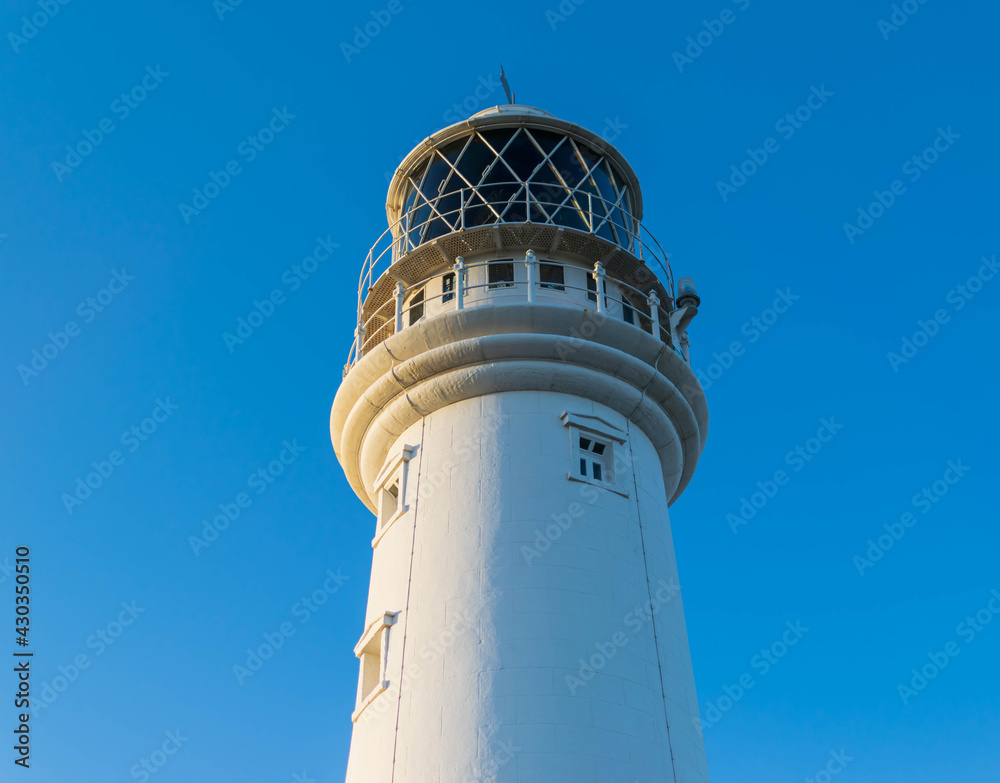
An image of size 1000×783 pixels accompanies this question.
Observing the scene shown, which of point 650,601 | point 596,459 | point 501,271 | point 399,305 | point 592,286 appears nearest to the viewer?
point 650,601

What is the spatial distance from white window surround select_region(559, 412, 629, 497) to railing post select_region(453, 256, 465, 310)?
2565mm

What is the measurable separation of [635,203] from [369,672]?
10.7 meters

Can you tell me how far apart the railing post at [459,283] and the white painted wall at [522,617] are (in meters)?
1.72

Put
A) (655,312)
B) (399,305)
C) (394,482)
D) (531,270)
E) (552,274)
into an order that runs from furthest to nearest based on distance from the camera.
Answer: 1. (552,274)
2. (655,312)
3. (399,305)
4. (531,270)
5. (394,482)

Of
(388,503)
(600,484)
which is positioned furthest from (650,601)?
(388,503)

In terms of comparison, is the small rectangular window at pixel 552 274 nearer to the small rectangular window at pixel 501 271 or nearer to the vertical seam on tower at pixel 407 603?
the small rectangular window at pixel 501 271

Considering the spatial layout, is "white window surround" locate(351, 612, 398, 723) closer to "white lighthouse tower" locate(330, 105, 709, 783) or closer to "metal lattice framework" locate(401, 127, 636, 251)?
"white lighthouse tower" locate(330, 105, 709, 783)

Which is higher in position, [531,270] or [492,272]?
[492,272]

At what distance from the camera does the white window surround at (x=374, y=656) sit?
1381 centimetres

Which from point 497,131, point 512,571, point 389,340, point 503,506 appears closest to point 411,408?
point 389,340

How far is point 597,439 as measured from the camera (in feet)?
50.9

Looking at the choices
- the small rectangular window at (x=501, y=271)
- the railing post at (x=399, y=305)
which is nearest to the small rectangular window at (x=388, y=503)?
the railing post at (x=399, y=305)

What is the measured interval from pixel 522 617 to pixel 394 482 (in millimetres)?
3832

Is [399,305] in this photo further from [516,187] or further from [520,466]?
[520,466]
